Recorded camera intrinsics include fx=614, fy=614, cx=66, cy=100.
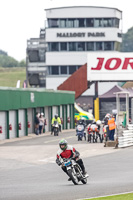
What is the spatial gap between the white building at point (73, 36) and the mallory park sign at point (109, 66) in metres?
35.6

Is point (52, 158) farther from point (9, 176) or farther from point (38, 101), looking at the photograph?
point (38, 101)

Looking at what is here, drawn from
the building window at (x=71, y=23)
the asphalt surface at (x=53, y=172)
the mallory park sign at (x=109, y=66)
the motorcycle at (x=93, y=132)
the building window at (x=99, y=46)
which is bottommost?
the asphalt surface at (x=53, y=172)

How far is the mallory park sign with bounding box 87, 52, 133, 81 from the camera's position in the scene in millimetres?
61494

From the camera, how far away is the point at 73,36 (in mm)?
99125

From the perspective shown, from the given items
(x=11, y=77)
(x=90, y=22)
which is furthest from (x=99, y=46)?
(x=11, y=77)

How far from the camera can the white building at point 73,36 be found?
323 feet

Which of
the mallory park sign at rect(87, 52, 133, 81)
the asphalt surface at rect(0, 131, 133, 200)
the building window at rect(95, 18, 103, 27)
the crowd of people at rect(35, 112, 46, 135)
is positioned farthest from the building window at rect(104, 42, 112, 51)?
the asphalt surface at rect(0, 131, 133, 200)

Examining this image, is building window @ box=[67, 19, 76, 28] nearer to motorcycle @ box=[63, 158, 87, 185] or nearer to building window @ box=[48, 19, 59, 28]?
building window @ box=[48, 19, 59, 28]

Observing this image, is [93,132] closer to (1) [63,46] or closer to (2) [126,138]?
(2) [126,138]

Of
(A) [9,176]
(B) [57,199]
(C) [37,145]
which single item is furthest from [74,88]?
(B) [57,199]

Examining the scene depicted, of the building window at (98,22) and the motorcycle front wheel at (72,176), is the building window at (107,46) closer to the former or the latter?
the building window at (98,22)

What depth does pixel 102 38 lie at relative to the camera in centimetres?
9931

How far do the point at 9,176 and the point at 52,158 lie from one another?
7.00 metres

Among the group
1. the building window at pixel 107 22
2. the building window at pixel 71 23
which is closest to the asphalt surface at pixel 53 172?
the building window at pixel 71 23
